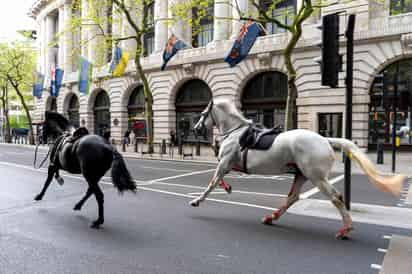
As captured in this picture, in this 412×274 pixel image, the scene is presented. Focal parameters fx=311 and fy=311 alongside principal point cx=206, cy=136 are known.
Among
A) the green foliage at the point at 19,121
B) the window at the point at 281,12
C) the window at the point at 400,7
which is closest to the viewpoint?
the window at the point at 400,7

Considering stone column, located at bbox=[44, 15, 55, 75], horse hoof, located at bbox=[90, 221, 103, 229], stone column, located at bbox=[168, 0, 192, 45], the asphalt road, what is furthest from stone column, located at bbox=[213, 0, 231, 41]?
stone column, located at bbox=[44, 15, 55, 75]

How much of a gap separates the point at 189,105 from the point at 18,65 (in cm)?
2419

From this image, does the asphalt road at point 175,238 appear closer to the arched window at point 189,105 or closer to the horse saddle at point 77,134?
the horse saddle at point 77,134

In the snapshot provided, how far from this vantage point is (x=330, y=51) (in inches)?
259

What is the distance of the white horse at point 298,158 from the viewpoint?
5.01 meters

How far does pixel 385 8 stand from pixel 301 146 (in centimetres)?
1892

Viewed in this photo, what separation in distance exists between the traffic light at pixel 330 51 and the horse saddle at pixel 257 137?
184cm

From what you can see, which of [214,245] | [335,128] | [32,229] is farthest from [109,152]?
[335,128]

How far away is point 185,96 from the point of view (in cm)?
3109

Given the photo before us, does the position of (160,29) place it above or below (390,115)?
above

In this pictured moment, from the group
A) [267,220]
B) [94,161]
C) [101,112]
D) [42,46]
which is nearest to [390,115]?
[267,220]

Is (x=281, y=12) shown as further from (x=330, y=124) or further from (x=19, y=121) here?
(x=19, y=121)

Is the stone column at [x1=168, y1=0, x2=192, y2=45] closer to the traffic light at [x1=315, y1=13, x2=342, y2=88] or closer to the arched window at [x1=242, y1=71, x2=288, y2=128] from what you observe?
the arched window at [x1=242, y1=71, x2=288, y2=128]

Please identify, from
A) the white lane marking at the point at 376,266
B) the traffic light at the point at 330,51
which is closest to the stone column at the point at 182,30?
the traffic light at the point at 330,51
